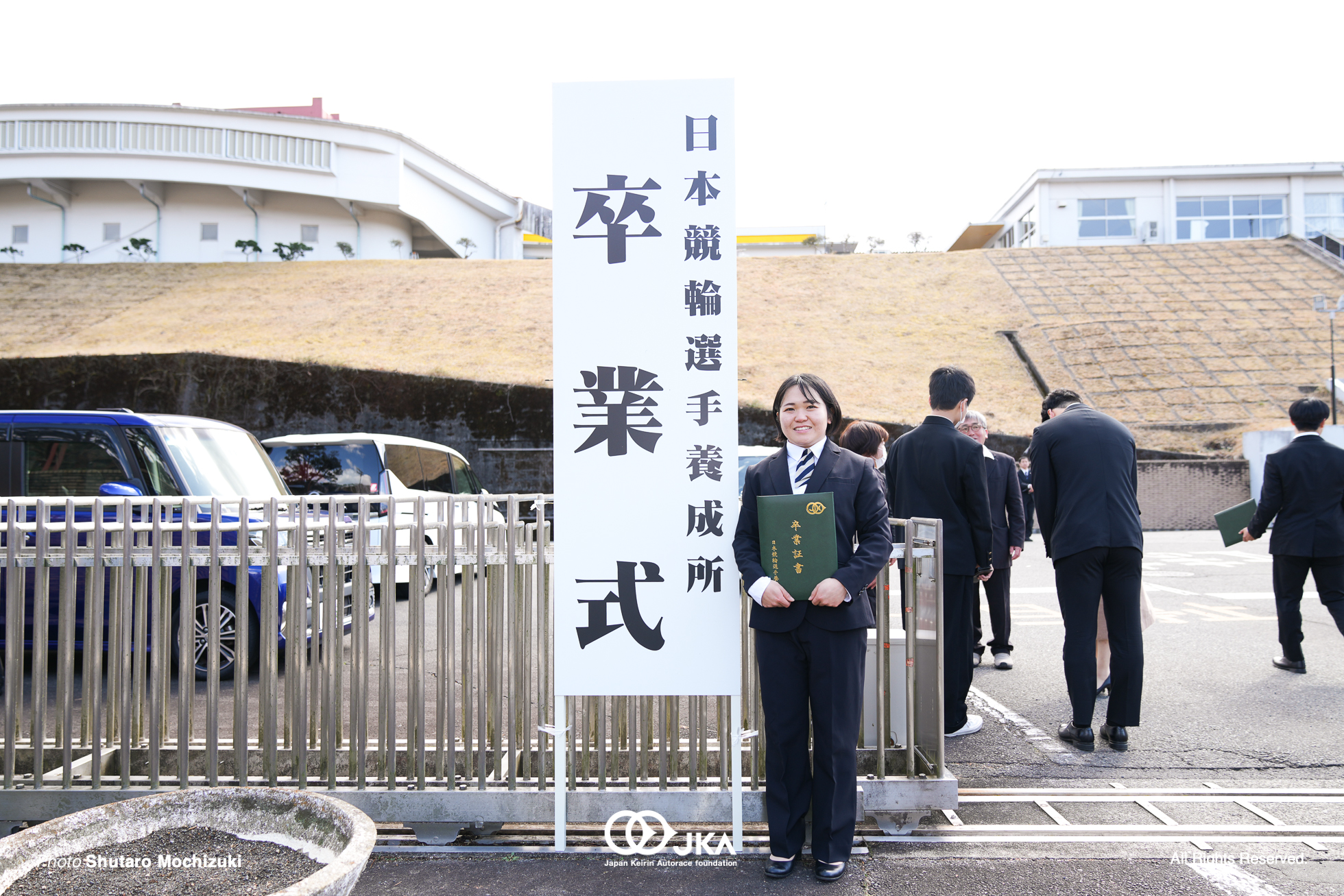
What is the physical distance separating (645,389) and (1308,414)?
5028 millimetres

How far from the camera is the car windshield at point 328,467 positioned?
8.93m

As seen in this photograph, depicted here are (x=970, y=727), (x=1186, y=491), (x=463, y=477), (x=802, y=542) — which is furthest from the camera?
(x=1186, y=491)

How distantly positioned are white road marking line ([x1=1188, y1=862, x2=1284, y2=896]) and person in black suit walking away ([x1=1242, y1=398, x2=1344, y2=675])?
330 cm

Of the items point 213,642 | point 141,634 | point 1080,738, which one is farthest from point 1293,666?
point 141,634

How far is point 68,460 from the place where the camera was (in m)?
5.79

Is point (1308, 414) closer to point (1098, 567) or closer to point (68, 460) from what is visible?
point (1098, 567)

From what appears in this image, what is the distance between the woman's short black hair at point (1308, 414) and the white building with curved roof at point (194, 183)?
39.5m

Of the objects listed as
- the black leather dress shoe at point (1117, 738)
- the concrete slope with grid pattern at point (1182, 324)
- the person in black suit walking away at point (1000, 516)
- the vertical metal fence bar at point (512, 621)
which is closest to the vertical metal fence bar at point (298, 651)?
the vertical metal fence bar at point (512, 621)

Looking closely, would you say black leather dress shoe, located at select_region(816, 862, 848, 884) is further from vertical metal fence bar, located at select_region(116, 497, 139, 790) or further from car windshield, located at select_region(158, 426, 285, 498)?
car windshield, located at select_region(158, 426, 285, 498)

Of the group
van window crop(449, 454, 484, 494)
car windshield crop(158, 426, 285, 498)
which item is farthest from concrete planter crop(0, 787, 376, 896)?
van window crop(449, 454, 484, 494)

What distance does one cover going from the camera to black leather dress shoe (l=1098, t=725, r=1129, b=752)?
416cm

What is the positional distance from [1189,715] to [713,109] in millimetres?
4275

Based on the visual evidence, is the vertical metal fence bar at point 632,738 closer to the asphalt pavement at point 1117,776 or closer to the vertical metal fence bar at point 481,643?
the asphalt pavement at point 1117,776

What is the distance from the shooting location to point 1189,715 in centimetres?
470
